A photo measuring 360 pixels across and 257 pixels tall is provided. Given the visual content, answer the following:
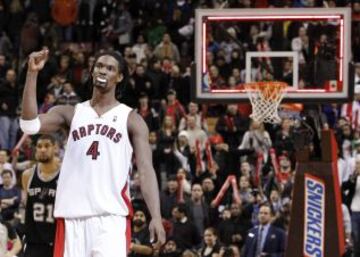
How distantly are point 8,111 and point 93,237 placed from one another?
1398cm

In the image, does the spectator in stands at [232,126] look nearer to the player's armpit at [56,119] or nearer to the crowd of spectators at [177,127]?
the crowd of spectators at [177,127]

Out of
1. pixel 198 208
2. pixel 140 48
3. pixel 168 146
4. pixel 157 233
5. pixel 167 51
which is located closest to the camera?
pixel 157 233

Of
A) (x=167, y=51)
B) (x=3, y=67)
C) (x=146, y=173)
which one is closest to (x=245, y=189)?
(x=167, y=51)

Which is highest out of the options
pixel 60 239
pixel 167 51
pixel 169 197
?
pixel 167 51

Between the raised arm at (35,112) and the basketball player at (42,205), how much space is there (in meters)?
1.85

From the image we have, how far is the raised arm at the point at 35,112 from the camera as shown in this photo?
7426 mm

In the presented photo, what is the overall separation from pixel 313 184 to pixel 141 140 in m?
7.67

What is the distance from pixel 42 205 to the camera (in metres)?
9.72

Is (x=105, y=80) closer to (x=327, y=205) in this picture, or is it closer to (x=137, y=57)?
(x=327, y=205)

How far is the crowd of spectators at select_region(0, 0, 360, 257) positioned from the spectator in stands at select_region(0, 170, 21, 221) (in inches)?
0.8

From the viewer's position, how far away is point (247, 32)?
23.5 meters

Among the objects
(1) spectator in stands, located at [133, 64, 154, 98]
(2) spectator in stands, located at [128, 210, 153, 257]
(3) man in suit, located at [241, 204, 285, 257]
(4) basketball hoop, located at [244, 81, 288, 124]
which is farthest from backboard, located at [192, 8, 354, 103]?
(1) spectator in stands, located at [133, 64, 154, 98]

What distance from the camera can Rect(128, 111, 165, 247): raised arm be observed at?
7.45 m

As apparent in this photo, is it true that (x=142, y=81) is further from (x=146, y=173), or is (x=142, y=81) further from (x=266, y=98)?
(x=146, y=173)
